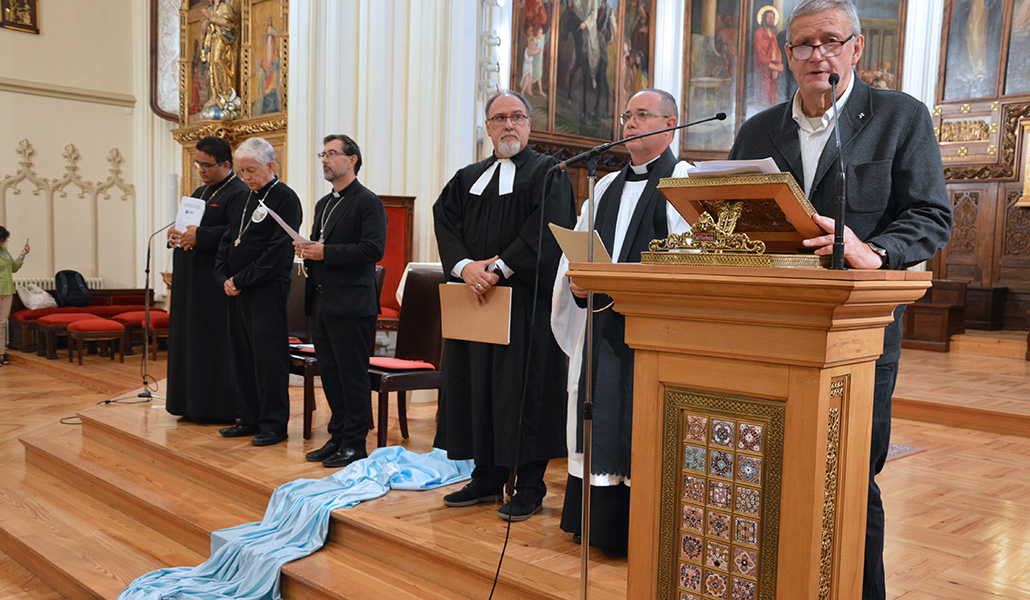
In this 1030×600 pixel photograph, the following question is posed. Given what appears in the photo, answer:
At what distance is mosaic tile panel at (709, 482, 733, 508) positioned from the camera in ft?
5.24

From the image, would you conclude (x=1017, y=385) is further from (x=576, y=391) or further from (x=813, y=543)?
(x=813, y=543)

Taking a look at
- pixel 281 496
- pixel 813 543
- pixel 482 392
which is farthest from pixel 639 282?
pixel 281 496

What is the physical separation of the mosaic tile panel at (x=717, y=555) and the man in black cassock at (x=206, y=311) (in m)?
4.14

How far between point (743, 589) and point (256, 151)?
3868mm

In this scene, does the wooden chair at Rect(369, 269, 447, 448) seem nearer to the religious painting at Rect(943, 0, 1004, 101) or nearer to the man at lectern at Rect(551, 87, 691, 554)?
the man at lectern at Rect(551, 87, 691, 554)

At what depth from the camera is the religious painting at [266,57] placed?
827cm

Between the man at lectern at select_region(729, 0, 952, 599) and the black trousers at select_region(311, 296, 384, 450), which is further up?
the man at lectern at select_region(729, 0, 952, 599)

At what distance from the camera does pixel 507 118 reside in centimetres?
341

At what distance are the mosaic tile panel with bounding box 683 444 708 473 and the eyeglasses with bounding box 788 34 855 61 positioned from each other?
0.92 m

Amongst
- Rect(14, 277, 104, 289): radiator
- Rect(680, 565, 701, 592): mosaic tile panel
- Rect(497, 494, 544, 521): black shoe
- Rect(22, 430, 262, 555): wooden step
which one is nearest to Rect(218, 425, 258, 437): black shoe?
Rect(22, 430, 262, 555): wooden step

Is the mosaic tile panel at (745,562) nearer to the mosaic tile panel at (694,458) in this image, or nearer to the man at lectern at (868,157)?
the mosaic tile panel at (694,458)

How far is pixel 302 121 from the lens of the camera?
741 cm

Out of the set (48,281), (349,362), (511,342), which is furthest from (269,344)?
(48,281)

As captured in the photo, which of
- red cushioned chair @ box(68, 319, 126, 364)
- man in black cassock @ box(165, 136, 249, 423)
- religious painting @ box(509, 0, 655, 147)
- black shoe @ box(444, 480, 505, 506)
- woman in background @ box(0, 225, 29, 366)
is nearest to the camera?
black shoe @ box(444, 480, 505, 506)
